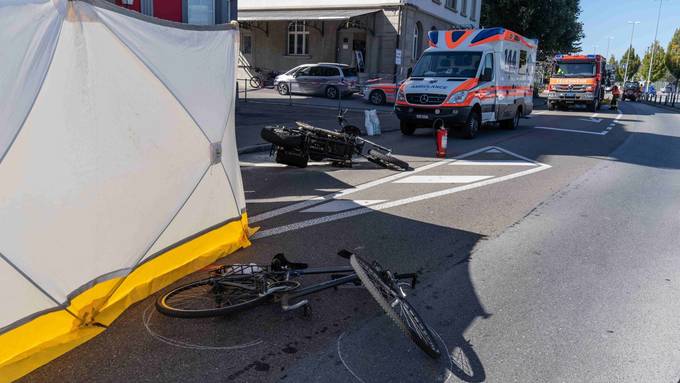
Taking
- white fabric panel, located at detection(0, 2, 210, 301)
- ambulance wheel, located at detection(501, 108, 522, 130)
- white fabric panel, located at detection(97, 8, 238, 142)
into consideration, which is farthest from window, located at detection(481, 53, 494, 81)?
white fabric panel, located at detection(0, 2, 210, 301)

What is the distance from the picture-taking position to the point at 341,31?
3516 centimetres

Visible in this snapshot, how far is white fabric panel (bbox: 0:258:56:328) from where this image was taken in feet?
10.8

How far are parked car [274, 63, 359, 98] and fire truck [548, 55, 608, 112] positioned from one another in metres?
11.0

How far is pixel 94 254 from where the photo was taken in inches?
155

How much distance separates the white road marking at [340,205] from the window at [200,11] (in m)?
9.16

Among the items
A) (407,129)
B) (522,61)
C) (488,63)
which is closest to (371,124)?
(407,129)

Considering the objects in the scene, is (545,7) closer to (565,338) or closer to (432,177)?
(432,177)

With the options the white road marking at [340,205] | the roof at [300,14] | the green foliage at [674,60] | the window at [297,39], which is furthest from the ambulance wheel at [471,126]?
the green foliage at [674,60]

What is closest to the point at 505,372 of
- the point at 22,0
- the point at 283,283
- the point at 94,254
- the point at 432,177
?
the point at 283,283

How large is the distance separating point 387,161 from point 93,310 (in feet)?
24.0

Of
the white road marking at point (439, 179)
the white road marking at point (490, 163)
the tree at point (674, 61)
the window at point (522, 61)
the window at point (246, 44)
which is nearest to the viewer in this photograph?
the white road marking at point (439, 179)

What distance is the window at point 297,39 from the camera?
36.2 metres

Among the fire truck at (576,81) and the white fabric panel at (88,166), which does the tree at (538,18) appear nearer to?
the fire truck at (576,81)

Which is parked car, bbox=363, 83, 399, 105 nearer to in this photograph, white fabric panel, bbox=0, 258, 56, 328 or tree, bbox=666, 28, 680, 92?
white fabric panel, bbox=0, 258, 56, 328
